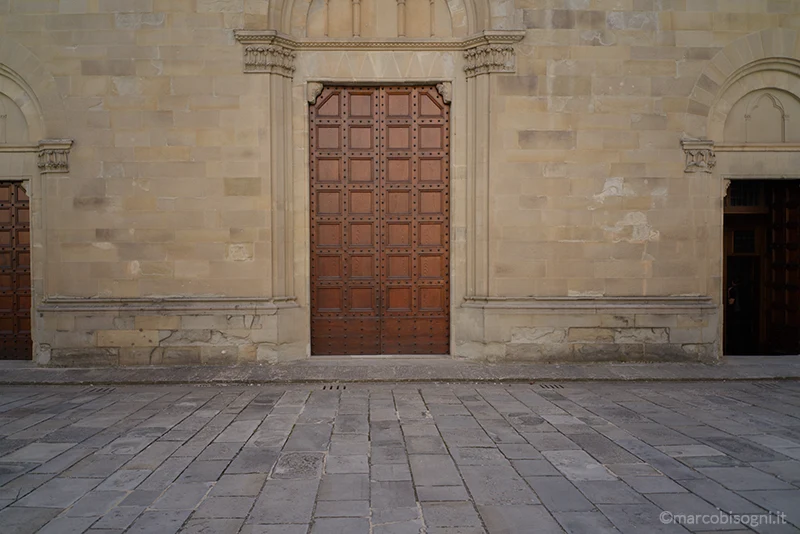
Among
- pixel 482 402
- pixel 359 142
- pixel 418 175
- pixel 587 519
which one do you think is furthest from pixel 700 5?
pixel 587 519

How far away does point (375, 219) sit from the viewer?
30.3 feet

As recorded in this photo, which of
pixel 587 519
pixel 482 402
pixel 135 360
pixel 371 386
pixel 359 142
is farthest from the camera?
pixel 359 142

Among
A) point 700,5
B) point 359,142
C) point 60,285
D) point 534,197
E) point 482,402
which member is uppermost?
point 700,5

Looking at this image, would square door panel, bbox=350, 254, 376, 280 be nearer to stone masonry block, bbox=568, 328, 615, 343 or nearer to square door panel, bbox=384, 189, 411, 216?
square door panel, bbox=384, 189, 411, 216

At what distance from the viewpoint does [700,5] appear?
350 inches

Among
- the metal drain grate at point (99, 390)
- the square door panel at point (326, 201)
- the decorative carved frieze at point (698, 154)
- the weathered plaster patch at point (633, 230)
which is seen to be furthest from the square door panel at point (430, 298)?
the metal drain grate at point (99, 390)

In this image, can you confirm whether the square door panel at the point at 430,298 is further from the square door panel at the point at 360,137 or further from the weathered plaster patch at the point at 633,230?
the weathered plaster patch at the point at 633,230

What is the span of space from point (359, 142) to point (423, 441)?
5.79 meters

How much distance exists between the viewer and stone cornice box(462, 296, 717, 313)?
8.78m

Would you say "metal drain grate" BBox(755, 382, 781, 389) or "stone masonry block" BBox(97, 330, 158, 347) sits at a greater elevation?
"stone masonry block" BBox(97, 330, 158, 347)

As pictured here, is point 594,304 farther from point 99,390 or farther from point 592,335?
point 99,390

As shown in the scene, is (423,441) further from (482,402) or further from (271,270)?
(271,270)

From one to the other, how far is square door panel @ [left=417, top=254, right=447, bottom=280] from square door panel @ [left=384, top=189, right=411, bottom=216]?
885 millimetres

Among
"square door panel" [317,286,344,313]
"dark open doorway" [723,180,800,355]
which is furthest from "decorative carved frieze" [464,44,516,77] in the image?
"dark open doorway" [723,180,800,355]
